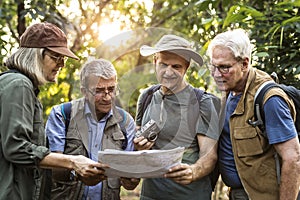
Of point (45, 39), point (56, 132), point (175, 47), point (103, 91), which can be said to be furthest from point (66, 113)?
point (175, 47)

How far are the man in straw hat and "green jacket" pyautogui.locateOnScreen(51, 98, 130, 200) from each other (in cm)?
19

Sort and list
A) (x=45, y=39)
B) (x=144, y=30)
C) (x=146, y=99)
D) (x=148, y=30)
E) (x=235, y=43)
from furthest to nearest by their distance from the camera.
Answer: (x=148, y=30) < (x=144, y=30) < (x=146, y=99) < (x=235, y=43) < (x=45, y=39)

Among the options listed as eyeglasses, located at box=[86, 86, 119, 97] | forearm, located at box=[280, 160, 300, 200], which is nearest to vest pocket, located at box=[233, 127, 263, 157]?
forearm, located at box=[280, 160, 300, 200]

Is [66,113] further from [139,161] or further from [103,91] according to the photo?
[139,161]

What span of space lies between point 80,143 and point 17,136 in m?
0.52

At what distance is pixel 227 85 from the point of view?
2859 millimetres

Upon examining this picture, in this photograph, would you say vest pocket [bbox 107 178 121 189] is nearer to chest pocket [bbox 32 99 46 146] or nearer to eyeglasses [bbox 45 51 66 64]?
chest pocket [bbox 32 99 46 146]

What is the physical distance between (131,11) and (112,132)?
5.35 m

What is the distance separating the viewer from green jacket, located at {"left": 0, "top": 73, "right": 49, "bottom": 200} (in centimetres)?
243

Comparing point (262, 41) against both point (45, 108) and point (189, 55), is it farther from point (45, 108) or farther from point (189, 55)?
point (45, 108)

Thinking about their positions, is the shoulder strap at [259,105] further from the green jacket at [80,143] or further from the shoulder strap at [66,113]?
the shoulder strap at [66,113]

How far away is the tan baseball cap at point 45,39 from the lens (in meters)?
2.65

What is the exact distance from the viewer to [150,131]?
9.34 ft

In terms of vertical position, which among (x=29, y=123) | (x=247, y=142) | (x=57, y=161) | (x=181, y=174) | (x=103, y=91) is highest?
(x=103, y=91)
